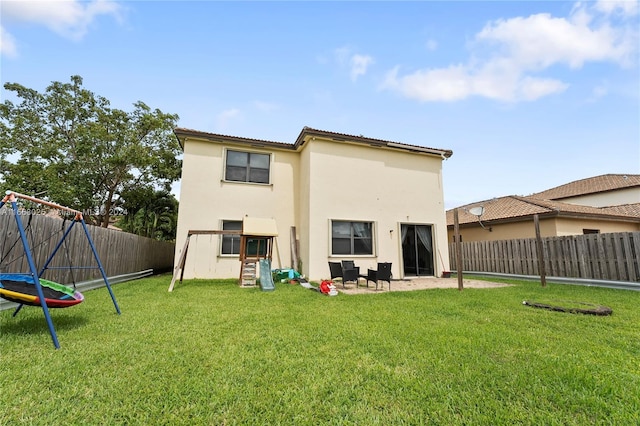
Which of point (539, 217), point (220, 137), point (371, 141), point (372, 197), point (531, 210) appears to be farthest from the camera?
point (531, 210)

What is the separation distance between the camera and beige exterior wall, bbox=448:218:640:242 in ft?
44.4

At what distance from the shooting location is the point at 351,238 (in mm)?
11727

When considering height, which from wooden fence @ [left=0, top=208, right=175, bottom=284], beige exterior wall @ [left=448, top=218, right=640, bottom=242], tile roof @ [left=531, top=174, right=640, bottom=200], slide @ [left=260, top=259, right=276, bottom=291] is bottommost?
slide @ [left=260, top=259, right=276, bottom=291]

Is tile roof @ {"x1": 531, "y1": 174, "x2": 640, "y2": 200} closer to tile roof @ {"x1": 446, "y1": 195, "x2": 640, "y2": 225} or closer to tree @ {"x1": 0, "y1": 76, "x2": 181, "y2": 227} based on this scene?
tile roof @ {"x1": 446, "y1": 195, "x2": 640, "y2": 225}

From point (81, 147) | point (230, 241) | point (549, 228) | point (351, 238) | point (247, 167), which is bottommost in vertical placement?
point (230, 241)

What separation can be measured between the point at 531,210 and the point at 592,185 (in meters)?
19.0

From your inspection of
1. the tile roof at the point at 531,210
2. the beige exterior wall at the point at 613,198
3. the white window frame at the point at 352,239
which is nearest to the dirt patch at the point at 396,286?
the white window frame at the point at 352,239

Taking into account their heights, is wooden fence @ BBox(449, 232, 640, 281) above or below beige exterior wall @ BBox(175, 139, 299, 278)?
below

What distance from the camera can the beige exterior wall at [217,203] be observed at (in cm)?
1114

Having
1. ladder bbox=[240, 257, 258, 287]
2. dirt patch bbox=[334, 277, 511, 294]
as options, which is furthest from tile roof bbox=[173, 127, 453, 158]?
dirt patch bbox=[334, 277, 511, 294]

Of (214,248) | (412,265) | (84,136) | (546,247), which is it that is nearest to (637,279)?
(546,247)

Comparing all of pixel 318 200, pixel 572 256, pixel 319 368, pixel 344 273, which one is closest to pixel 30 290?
pixel 319 368

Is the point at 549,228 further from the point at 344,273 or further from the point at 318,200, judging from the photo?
the point at 318,200

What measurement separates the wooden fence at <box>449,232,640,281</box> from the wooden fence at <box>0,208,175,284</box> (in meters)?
15.2
